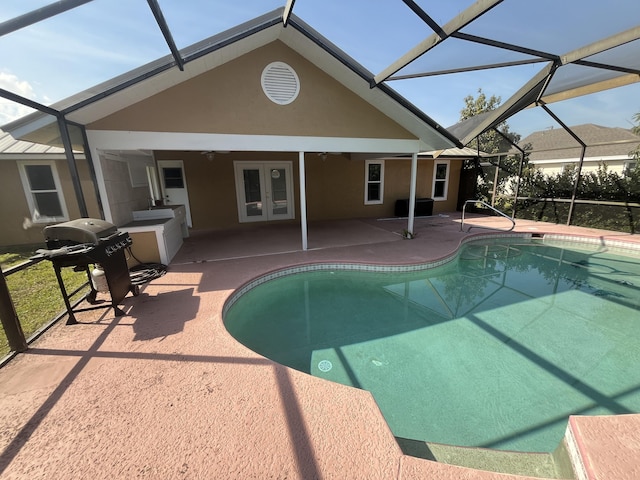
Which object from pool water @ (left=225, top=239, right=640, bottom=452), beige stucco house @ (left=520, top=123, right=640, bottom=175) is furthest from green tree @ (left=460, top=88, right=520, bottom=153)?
pool water @ (left=225, top=239, right=640, bottom=452)

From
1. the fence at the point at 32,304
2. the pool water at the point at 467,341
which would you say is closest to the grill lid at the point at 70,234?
the fence at the point at 32,304

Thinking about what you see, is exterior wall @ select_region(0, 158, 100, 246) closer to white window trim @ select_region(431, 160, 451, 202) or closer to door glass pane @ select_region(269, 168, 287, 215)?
door glass pane @ select_region(269, 168, 287, 215)

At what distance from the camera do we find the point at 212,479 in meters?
1.68

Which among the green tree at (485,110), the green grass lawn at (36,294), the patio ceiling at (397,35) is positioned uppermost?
the green tree at (485,110)

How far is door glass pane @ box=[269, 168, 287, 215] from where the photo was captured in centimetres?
998

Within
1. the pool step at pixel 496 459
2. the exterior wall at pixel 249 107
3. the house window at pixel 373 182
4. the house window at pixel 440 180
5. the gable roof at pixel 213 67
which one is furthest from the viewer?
the house window at pixel 440 180

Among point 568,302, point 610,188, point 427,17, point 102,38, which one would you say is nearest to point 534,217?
point 610,188

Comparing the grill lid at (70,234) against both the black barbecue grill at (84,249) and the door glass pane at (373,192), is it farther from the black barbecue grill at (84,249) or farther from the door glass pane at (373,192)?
the door glass pane at (373,192)

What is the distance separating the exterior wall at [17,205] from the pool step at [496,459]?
9142mm

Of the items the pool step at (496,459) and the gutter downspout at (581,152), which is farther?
the gutter downspout at (581,152)

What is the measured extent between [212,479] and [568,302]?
6.53 meters

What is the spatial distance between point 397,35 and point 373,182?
6916 mm

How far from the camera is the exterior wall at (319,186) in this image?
30.0ft

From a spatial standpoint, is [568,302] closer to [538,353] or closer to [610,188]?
[538,353]
